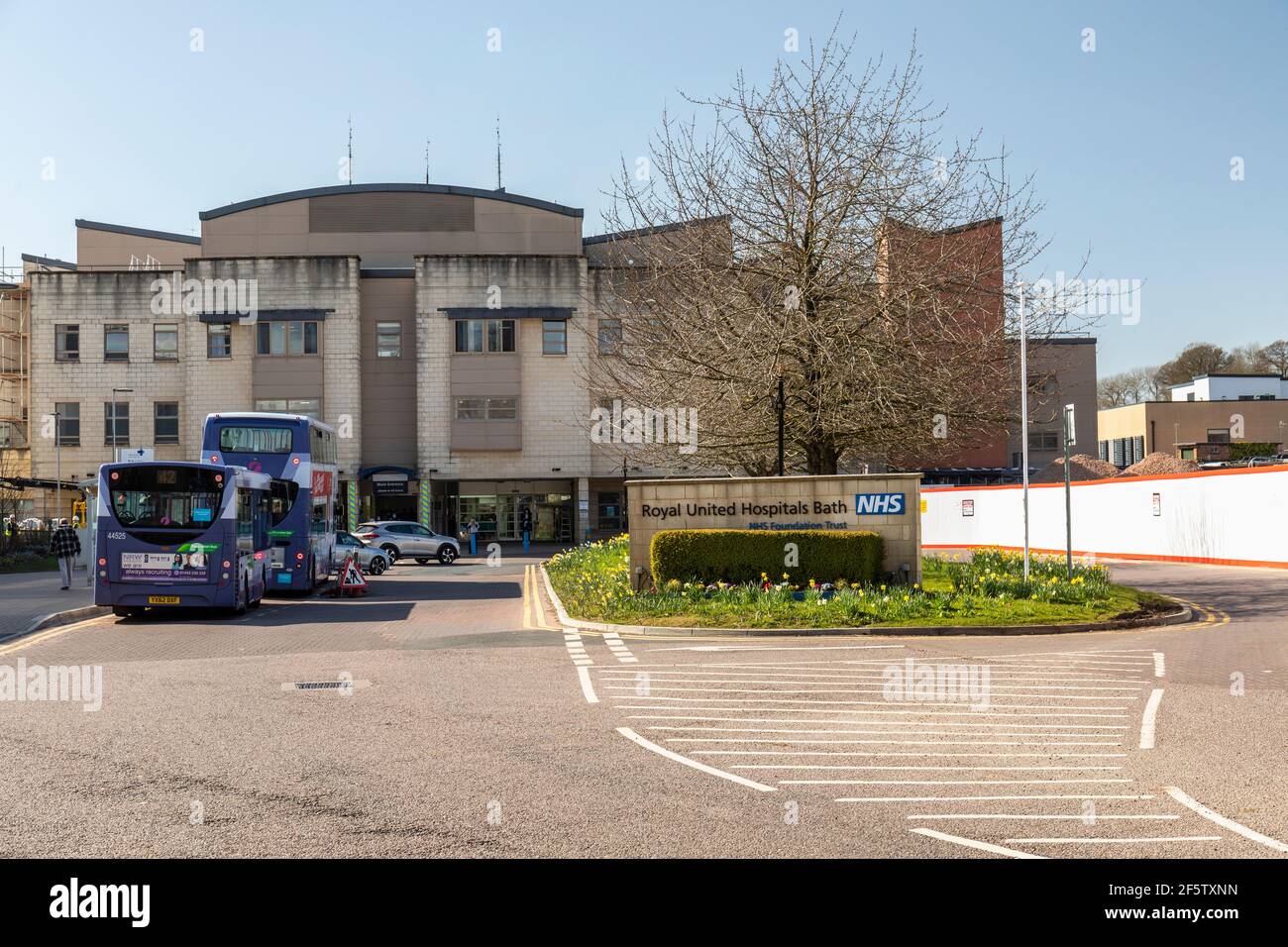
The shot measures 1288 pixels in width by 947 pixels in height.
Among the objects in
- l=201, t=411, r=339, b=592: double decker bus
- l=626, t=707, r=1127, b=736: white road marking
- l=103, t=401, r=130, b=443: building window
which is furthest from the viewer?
l=103, t=401, r=130, b=443: building window

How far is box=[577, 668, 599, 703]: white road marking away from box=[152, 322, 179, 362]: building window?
175 feet

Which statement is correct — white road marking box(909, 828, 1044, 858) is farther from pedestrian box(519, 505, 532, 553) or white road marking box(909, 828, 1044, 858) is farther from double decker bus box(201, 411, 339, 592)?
pedestrian box(519, 505, 532, 553)

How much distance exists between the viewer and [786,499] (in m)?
21.3

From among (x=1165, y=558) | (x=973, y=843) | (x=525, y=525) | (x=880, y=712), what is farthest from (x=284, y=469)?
(x=525, y=525)

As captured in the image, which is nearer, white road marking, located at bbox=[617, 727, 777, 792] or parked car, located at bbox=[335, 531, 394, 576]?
white road marking, located at bbox=[617, 727, 777, 792]

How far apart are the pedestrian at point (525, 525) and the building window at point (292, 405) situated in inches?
452

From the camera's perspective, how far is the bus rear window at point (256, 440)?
2698 centimetres

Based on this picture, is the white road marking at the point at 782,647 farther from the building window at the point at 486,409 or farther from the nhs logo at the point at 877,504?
the building window at the point at 486,409

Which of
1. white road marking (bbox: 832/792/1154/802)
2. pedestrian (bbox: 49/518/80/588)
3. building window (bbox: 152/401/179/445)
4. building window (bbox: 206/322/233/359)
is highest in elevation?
building window (bbox: 206/322/233/359)

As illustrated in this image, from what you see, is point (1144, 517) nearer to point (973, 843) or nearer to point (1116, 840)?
point (1116, 840)

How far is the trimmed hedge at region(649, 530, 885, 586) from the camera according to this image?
20.5 m

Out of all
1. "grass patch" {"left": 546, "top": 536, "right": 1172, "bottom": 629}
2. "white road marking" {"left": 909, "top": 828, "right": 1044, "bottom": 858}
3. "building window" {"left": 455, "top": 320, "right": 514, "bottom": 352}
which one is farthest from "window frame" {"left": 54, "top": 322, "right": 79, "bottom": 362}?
"white road marking" {"left": 909, "top": 828, "right": 1044, "bottom": 858}

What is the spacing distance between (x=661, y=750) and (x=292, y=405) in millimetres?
54068
